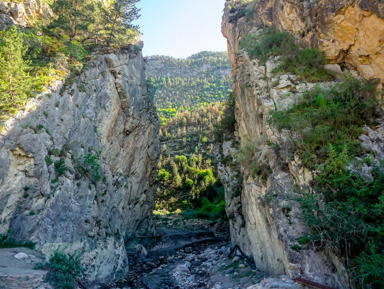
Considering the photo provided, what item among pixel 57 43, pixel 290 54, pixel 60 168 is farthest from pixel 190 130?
pixel 60 168

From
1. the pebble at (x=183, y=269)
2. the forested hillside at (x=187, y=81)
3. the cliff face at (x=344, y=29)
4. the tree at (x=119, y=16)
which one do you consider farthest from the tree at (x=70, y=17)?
the forested hillside at (x=187, y=81)

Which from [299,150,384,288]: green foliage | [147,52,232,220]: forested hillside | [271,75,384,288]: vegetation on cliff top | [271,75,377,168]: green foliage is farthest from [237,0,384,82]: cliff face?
[147,52,232,220]: forested hillside

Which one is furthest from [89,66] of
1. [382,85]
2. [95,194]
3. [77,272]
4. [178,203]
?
[178,203]

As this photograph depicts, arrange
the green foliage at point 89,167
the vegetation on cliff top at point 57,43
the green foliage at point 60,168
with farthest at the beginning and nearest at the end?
1. the green foliage at point 89,167
2. the green foliage at point 60,168
3. the vegetation on cliff top at point 57,43

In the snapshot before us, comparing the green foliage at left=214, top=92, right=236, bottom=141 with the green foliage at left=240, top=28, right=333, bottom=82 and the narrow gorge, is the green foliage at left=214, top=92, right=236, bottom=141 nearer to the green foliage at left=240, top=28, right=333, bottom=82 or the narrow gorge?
the narrow gorge

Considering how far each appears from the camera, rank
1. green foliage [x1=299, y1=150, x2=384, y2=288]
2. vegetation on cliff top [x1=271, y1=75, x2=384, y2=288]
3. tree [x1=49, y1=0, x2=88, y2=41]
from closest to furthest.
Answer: green foliage [x1=299, y1=150, x2=384, y2=288] → vegetation on cliff top [x1=271, y1=75, x2=384, y2=288] → tree [x1=49, y1=0, x2=88, y2=41]

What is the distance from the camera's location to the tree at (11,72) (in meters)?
11.7

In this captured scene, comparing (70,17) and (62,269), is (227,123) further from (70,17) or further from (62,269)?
(62,269)

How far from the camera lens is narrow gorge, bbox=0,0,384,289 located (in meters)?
7.96

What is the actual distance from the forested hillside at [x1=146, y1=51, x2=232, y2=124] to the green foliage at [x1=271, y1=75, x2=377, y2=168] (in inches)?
3588

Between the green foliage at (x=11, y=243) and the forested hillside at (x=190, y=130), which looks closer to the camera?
the green foliage at (x=11, y=243)

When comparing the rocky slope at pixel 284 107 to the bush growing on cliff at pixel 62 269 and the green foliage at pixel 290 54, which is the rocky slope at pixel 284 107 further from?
the bush growing on cliff at pixel 62 269

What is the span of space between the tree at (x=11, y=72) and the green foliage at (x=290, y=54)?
13.6 metres

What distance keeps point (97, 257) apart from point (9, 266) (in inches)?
230
